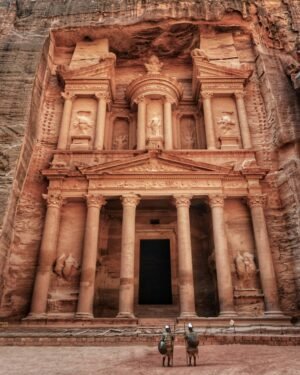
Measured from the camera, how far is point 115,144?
57.1 ft

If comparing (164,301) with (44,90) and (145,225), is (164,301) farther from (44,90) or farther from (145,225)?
(44,90)

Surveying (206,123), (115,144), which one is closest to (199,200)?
(206,123)

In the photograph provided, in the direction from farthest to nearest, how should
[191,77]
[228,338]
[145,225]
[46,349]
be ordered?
[191,77] < [145,225] < [228,338] < [46,349]

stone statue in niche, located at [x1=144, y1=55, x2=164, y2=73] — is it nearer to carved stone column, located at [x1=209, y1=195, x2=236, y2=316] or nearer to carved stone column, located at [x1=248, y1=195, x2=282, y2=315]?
carved stone column, located at [x1=209, y1=195, x2=236, y2=316]

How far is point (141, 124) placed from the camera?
1614 centimetres

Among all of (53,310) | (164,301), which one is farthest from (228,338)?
(53,310)

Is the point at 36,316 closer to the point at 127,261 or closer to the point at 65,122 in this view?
the point at 127,261

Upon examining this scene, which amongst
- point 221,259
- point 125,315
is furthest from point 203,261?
point 125,315

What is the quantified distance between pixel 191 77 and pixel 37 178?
34.6 ft

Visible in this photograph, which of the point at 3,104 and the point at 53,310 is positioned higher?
the point at 3,104

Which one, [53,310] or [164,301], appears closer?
[53,310]

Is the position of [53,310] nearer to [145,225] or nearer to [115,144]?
[145,225]

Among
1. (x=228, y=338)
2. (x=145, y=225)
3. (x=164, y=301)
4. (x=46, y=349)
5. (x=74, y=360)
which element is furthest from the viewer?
(x=145, y=225)

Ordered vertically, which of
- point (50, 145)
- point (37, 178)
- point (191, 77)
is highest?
point (191, 77)
